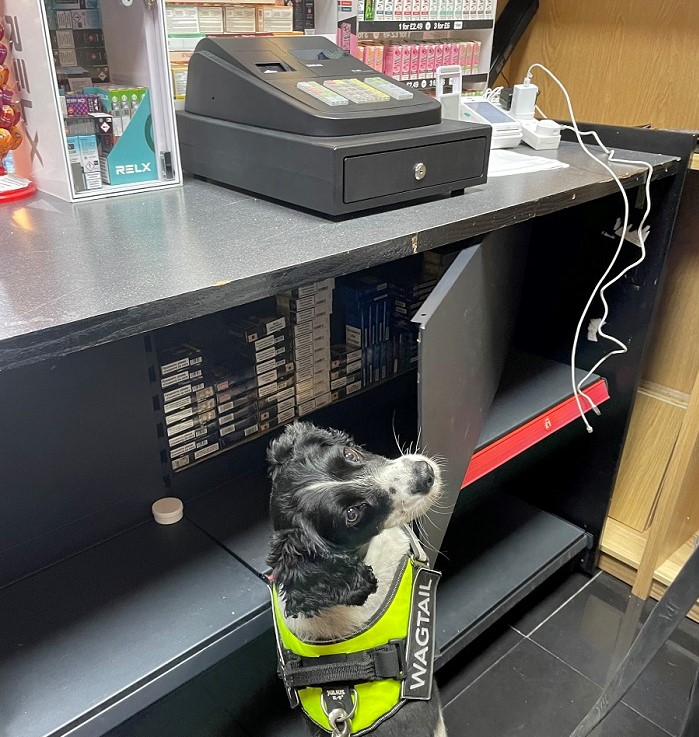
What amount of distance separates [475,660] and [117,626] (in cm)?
84

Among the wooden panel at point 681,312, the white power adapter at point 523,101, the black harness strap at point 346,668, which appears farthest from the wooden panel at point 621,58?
the black harness strap at point 346,668

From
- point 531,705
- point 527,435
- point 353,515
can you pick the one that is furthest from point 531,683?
point 353,515

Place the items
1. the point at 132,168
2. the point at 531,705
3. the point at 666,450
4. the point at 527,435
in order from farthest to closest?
the point at 666,450, the point at 531,705, the point at 527,435, the point at 132,168

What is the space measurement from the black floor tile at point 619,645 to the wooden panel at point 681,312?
0.55 meters

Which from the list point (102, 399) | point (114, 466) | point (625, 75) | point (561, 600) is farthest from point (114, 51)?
point (561, 600)

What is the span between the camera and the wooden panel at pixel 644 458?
1.55 metres

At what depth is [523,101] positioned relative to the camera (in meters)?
1.29

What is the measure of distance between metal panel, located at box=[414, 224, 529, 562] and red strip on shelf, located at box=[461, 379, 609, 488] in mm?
29

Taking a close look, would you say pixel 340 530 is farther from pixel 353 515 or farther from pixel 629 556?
pixel 629 556

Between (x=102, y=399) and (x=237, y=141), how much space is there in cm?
44

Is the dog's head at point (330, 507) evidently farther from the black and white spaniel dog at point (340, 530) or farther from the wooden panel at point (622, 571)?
the wooden panel at point (622, 571)

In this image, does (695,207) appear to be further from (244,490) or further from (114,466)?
(114,466)

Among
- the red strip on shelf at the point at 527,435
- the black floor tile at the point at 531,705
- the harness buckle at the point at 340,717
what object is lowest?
the black floor tile at the point at 531,705

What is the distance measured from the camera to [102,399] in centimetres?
101
